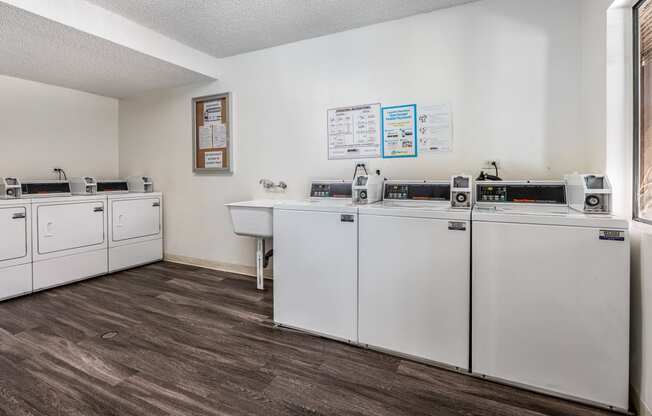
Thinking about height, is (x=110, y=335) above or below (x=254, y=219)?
below

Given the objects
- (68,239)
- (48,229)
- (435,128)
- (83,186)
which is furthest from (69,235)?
(435,128)

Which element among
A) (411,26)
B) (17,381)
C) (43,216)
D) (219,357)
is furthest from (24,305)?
Result: (411,26)

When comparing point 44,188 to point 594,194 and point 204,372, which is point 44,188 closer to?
point 204,372

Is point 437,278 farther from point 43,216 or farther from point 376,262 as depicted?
point 43,216

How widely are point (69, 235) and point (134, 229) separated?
669mm

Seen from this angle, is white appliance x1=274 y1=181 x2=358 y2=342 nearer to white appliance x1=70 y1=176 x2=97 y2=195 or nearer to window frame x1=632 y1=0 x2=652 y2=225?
window frame x1=632 y1=0 x2=652 y2=225

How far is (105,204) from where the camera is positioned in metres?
3.67

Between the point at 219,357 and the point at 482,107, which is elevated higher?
the point at 482,107

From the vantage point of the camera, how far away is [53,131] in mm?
3984

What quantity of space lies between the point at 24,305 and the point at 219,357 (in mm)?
2098

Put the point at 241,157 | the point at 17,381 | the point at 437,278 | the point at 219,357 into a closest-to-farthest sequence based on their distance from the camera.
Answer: the point at 17,381 → the point at 437,278 → the point at 219,357 → the point at 241,157

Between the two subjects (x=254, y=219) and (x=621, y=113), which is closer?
(x=621, y=113)

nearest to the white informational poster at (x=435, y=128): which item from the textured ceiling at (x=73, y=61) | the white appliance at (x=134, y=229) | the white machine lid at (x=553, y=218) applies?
the white machine lid at (x=553, y=218)

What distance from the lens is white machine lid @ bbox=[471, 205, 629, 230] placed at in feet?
5.06
